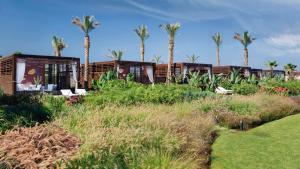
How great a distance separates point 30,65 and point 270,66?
40953 millimetres

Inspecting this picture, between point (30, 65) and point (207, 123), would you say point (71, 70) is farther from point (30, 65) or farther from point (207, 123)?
point (207, 123)

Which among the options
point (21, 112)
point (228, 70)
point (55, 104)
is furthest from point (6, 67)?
point (228, 70)

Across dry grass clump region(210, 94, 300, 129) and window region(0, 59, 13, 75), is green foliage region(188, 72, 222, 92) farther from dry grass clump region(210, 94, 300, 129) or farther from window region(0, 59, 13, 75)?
window region(0, 59, 13, 75)

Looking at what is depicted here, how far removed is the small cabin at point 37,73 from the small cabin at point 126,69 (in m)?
2.71

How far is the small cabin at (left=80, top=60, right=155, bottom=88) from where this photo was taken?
40594mm

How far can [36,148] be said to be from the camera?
5090 mm

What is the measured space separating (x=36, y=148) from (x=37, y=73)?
35.5 m

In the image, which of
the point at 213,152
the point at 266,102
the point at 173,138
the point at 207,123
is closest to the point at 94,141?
the point at 173,138

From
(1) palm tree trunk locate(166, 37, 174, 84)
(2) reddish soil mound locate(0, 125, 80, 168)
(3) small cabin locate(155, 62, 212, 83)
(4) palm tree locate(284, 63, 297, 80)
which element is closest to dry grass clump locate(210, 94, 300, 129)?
(2) reddish soil mound locate(0, 125, 80, 168)

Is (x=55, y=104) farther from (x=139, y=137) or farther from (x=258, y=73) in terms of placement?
(x=258, y=73)

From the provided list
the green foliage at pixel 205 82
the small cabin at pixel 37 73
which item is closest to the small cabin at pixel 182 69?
the green foliage at pixel 205 82

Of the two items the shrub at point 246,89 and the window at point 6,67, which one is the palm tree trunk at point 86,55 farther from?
the shrub at point 246,89

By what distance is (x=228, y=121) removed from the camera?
1461cm

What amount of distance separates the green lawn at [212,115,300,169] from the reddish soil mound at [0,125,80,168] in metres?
4.29
